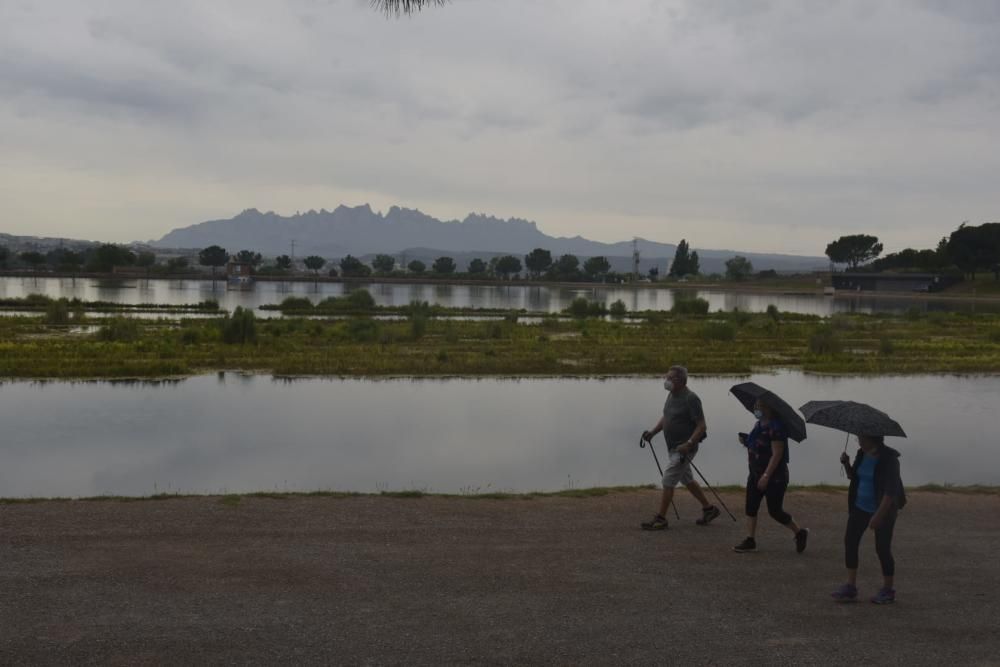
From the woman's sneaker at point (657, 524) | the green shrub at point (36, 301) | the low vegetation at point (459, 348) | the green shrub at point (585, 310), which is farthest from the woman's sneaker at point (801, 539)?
the green shrub at point (36, 301)

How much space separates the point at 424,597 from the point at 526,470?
25.7 ft

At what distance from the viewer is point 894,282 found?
479 ft

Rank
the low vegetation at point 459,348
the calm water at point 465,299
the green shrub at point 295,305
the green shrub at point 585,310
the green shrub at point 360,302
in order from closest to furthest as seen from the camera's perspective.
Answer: the low vegetation at point 459,348
the green shrub at point 585,310
the green shrub at point 295,305
the green shrub at point 360,302
the calm water at point 465,299

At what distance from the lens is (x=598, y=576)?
7.95 m

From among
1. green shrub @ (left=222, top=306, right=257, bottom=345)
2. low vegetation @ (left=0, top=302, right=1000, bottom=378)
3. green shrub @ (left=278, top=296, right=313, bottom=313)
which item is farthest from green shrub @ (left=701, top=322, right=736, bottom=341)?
green shrub @ (left=278, top=296, right=313, bottom=313)

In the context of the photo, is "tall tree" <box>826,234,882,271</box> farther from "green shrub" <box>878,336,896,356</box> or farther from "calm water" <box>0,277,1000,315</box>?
"green shrub" <box>878,336,896,356</box>

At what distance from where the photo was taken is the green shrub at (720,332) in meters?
42.5

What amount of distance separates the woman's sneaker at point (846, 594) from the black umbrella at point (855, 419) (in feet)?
4.36

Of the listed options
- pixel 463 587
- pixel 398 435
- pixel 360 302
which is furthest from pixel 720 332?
pixel 463 587

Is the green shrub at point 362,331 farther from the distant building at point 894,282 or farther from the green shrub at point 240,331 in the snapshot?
the distant building at point 894,282

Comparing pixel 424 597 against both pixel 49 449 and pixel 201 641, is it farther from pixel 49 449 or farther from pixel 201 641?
pixel 49 449

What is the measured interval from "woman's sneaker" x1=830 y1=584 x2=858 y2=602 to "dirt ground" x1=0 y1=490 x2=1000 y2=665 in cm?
10

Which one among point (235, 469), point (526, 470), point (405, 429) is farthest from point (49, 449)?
point (526, 470)

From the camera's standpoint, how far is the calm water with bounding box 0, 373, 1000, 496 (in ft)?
46.6
